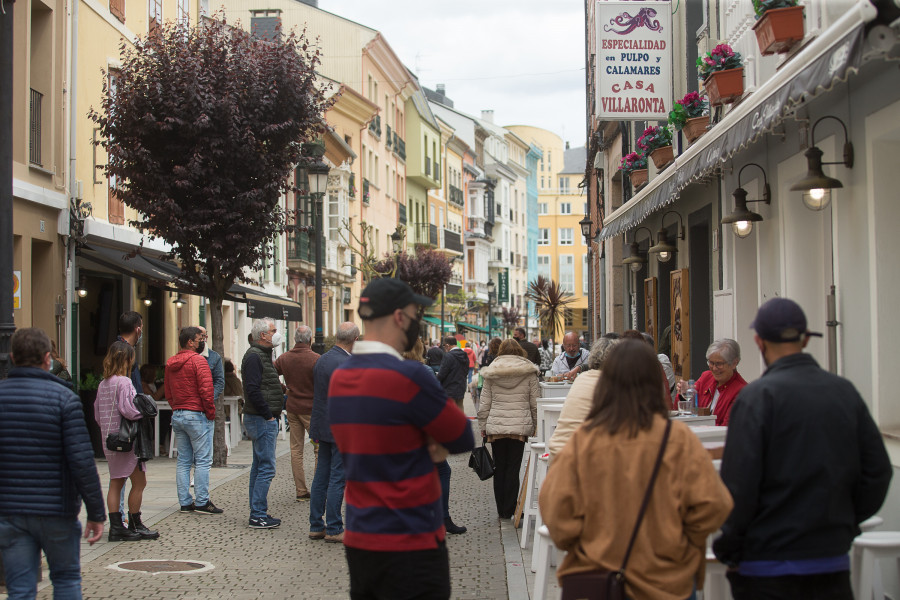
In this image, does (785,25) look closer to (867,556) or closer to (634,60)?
(867,556)

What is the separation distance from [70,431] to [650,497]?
322cm

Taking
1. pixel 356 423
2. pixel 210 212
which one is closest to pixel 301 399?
pixel 210 212

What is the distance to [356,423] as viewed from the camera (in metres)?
4.27

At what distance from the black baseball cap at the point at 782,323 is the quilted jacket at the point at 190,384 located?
7.47m

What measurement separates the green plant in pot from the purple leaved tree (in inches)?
252

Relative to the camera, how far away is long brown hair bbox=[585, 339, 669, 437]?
3.83 metres

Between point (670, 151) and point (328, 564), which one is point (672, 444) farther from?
point (670, 151)

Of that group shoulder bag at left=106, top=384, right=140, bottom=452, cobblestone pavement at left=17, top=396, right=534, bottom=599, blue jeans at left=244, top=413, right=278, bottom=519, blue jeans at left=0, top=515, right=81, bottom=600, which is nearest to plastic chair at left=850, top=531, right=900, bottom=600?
cobblestone pavement at left=17, top=396, right=534, bottom=599

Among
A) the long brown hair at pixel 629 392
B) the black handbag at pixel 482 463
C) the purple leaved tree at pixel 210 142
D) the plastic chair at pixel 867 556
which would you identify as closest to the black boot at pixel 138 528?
the black handbag at pixel 482 463

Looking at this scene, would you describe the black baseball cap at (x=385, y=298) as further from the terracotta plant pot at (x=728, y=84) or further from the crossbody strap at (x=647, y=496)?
the terracotta plant pot at (x=728, y=84)

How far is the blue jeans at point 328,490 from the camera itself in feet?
30.8

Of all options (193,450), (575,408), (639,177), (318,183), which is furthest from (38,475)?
(318,183)

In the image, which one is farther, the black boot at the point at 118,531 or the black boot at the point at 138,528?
the black boot at the point at 138,528

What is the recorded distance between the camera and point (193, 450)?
36.0ft
